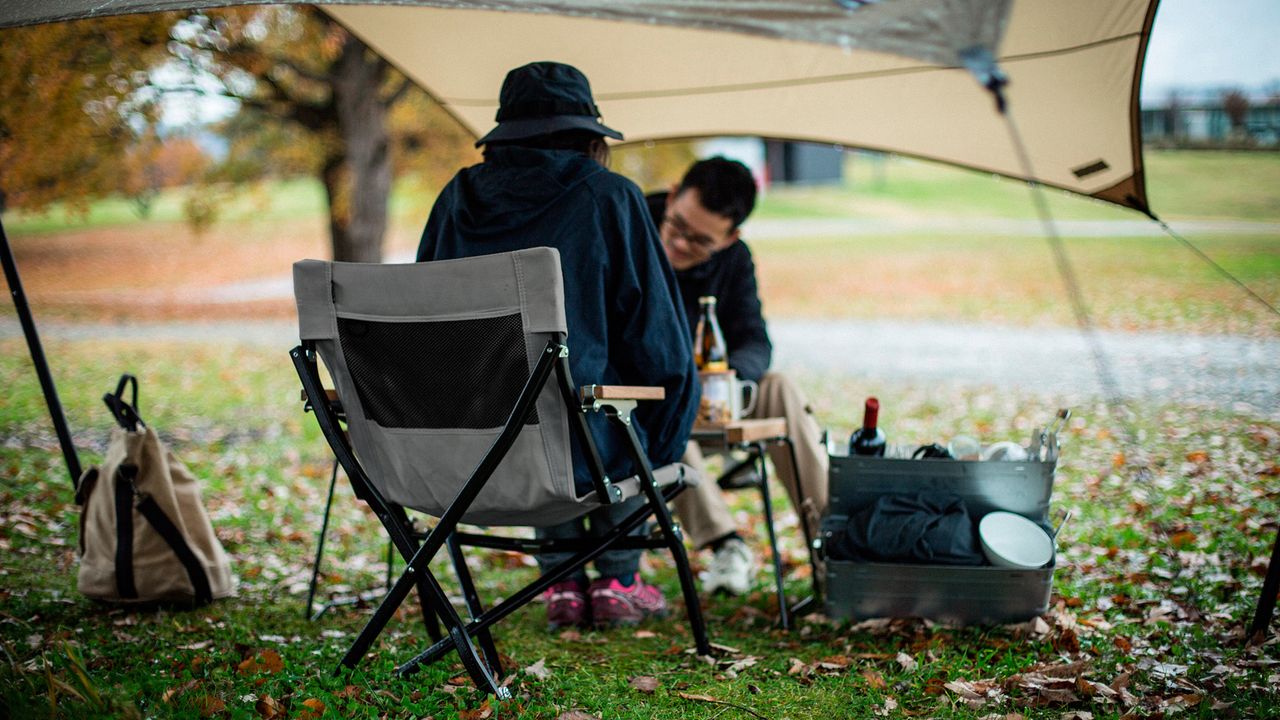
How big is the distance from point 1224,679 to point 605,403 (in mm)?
1752

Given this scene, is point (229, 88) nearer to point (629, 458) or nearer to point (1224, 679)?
point (629, 458)

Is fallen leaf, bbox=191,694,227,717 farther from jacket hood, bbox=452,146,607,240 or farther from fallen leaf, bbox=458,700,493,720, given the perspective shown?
jacket hood, bbox=452,146,607,240

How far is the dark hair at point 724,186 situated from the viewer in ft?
12.3

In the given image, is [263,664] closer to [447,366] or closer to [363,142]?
[447,366]

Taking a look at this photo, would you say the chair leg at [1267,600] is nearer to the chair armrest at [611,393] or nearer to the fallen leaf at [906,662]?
the fallen leaf at [906,662]

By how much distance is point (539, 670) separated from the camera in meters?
2.84

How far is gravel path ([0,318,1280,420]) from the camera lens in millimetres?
8375

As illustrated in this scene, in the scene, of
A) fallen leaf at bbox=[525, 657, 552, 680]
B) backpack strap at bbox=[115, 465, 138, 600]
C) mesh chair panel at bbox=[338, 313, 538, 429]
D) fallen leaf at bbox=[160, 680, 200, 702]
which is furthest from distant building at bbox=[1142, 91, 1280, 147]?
fallen leaf at bbox=[160, 680, 200, 702]

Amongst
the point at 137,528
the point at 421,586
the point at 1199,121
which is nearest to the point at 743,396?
the point at 421,586

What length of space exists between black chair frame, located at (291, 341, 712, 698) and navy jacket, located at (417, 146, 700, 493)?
114 mm

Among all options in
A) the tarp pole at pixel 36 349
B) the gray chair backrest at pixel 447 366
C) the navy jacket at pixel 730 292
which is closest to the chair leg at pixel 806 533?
the navy jacket at pixel 730 292

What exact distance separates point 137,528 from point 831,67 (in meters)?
3.30

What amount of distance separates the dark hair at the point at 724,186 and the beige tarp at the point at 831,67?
24.4 inches

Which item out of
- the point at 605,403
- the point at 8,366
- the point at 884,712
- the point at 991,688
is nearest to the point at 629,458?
the point at 605,403
